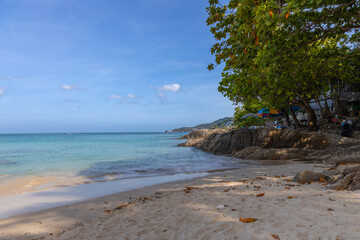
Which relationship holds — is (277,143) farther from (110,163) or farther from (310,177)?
(110,163)

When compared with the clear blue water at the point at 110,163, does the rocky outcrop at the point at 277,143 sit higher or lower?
higher

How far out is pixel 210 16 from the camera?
286 inches

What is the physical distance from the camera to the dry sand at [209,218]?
317 centimetres

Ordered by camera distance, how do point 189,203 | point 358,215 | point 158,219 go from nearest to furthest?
point 358,215 < point 158,219 < point 189,203

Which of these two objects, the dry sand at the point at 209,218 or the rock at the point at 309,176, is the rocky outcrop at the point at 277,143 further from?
the dry sand at the point at 209,218

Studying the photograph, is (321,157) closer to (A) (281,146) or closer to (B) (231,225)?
(A) (281,146)

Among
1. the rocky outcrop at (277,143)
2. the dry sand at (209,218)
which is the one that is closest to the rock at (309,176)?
the dry sand at (209,218)

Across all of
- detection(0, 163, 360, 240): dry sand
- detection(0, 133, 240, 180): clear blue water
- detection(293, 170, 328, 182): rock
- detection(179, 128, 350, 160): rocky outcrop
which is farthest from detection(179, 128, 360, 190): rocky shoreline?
detection(0, 163, 360, 240): dry sand

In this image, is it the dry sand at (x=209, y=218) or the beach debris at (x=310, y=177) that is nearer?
the dry sand at (x=209, y=218)

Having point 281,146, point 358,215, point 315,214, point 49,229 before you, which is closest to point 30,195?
point 49,229

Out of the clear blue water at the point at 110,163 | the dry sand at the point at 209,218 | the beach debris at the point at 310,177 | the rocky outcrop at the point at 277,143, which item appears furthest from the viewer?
the rocky outcrop at the point at 277,143

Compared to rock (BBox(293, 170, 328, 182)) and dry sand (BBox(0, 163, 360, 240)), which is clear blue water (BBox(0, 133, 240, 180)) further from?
rock (BBox(293, 170, 328, 182))

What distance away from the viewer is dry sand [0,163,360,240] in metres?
3.17

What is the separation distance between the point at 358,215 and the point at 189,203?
3118 mm
